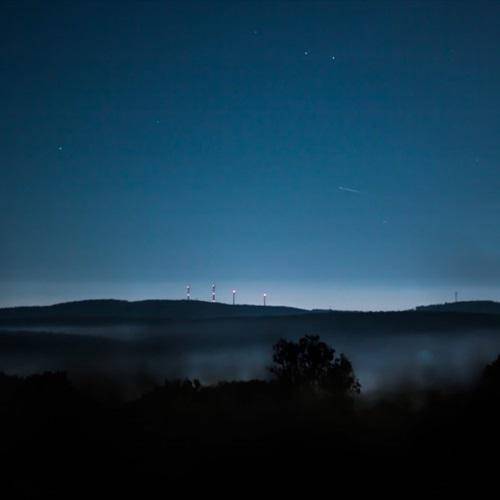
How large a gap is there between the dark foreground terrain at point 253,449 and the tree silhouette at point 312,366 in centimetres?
1355

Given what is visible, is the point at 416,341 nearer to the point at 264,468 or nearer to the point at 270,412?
the point at 270,412

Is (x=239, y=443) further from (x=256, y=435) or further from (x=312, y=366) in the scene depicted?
(x=312, y=366)

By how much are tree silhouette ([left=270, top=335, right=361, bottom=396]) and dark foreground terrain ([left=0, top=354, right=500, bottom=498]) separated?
1355 centimetres

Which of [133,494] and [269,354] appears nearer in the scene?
[133,494]

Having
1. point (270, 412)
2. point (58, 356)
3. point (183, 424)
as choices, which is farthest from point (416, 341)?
point (183, 424)

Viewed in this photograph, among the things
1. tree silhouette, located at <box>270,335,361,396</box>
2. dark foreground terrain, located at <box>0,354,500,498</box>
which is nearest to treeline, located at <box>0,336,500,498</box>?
dark foreground terrain, located at <box>0,354,500,498</box>

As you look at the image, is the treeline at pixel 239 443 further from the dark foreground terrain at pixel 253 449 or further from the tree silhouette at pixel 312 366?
the tree silhouette at pixel 312 366

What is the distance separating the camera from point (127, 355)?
75.8 m

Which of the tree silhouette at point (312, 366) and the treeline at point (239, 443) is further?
the tree silhouette at point (312, 366)

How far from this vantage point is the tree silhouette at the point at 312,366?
134 ft

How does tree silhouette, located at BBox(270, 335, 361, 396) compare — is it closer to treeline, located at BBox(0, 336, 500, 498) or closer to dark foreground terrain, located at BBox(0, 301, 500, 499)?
dark foreground terrain, located at BBox(0, 301, 500, 499)

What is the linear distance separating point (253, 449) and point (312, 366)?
25.5m

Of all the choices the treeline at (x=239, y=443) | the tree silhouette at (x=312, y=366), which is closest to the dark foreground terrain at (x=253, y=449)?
the treeline at (x=239, y=443)

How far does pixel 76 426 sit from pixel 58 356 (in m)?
52.7
